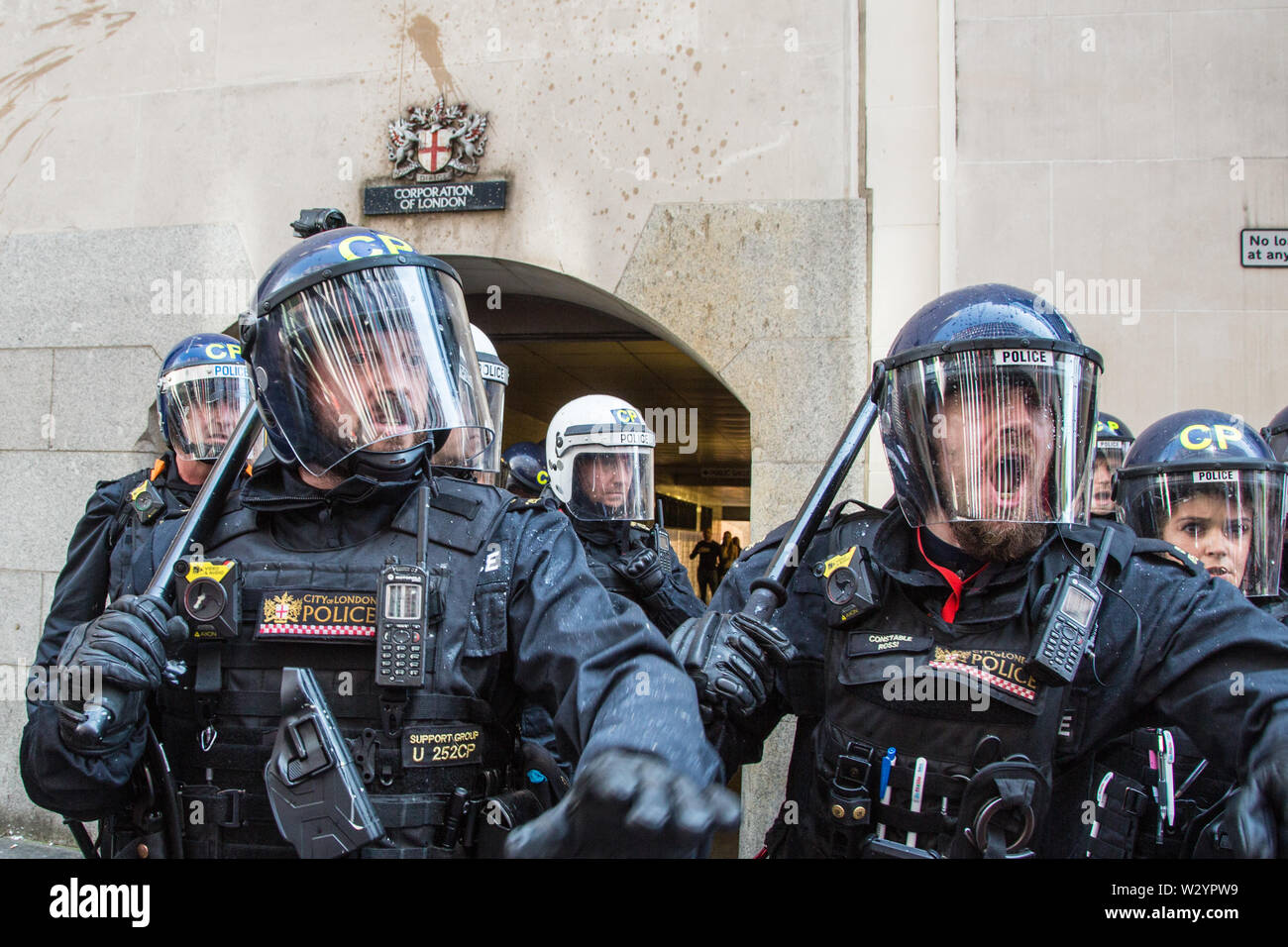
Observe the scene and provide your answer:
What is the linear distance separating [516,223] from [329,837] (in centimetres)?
428

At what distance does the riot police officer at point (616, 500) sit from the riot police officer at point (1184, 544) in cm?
192

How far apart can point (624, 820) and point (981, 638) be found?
38.8 inches

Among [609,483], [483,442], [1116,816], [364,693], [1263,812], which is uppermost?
[483,442]

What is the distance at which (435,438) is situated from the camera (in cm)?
226

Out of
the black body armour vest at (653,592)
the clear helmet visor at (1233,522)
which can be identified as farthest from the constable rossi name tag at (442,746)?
the black body armour vest at (653,592)

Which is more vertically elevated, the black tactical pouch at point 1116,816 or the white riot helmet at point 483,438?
the white riot helmet at point 483,438

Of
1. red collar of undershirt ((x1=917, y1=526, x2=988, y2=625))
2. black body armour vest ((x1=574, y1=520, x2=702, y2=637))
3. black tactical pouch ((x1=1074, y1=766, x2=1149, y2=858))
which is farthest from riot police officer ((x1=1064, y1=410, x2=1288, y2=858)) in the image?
black body armour vest ((x1=574, y1=520, x2=702, y2=637))

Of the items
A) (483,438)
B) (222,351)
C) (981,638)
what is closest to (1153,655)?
(981,638)

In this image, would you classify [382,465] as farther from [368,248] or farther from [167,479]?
[167,479]

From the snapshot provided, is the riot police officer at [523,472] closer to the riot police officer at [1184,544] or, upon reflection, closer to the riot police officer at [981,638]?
the riot police officer at [1184,544]

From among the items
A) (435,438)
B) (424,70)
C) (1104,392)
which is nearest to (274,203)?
(424,70)

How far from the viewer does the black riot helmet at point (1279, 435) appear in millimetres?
4074

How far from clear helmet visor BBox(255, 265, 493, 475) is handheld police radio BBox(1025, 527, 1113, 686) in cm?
121

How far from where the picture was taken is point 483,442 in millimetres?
2436
